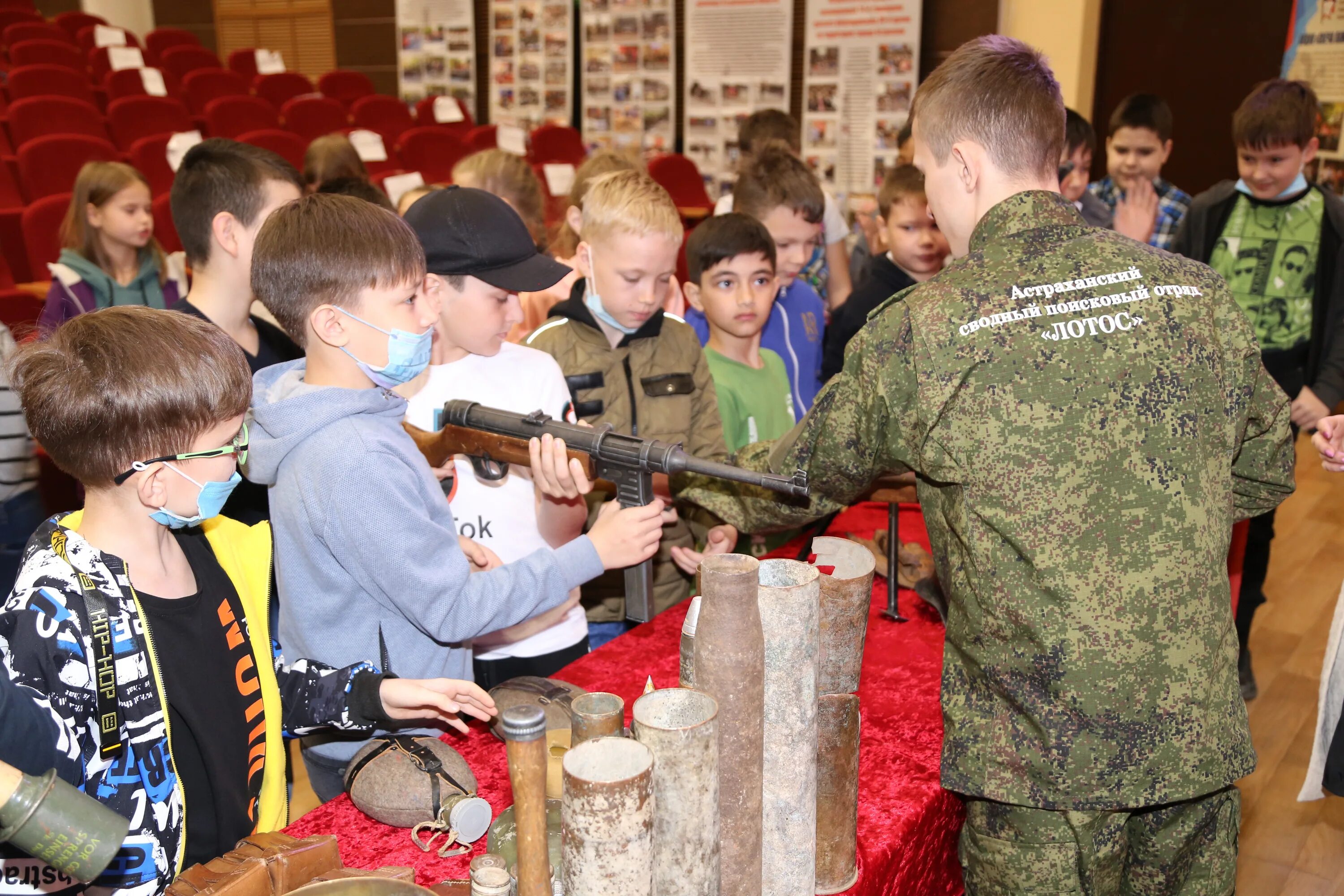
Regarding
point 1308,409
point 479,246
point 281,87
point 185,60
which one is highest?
point 185,60

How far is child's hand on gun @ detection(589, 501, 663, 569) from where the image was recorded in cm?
179

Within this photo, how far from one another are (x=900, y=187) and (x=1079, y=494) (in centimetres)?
239

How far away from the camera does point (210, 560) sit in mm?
1539

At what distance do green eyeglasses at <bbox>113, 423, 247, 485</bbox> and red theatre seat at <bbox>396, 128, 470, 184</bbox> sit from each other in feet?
22.8

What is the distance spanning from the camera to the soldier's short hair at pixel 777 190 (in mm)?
3475

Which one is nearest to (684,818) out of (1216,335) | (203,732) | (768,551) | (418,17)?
(203,732)

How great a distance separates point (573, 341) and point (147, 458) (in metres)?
1.34

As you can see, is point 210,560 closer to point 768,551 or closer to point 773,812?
point 773,812

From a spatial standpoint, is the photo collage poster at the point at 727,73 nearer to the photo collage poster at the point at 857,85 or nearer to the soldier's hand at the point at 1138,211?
the photo collage poster at the point at 857,85

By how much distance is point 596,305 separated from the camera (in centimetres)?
261

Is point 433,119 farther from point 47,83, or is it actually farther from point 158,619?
point 158,619

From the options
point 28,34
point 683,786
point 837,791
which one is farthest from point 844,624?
point 28,34

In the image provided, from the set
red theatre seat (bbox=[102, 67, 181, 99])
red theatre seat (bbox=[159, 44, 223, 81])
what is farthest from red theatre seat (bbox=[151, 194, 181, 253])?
red theatre seat (bbox=[159, 44, 223, 81])

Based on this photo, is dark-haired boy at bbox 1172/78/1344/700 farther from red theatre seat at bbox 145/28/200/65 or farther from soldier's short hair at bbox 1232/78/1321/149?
red theatre seat at bbox 145/28/200/65
